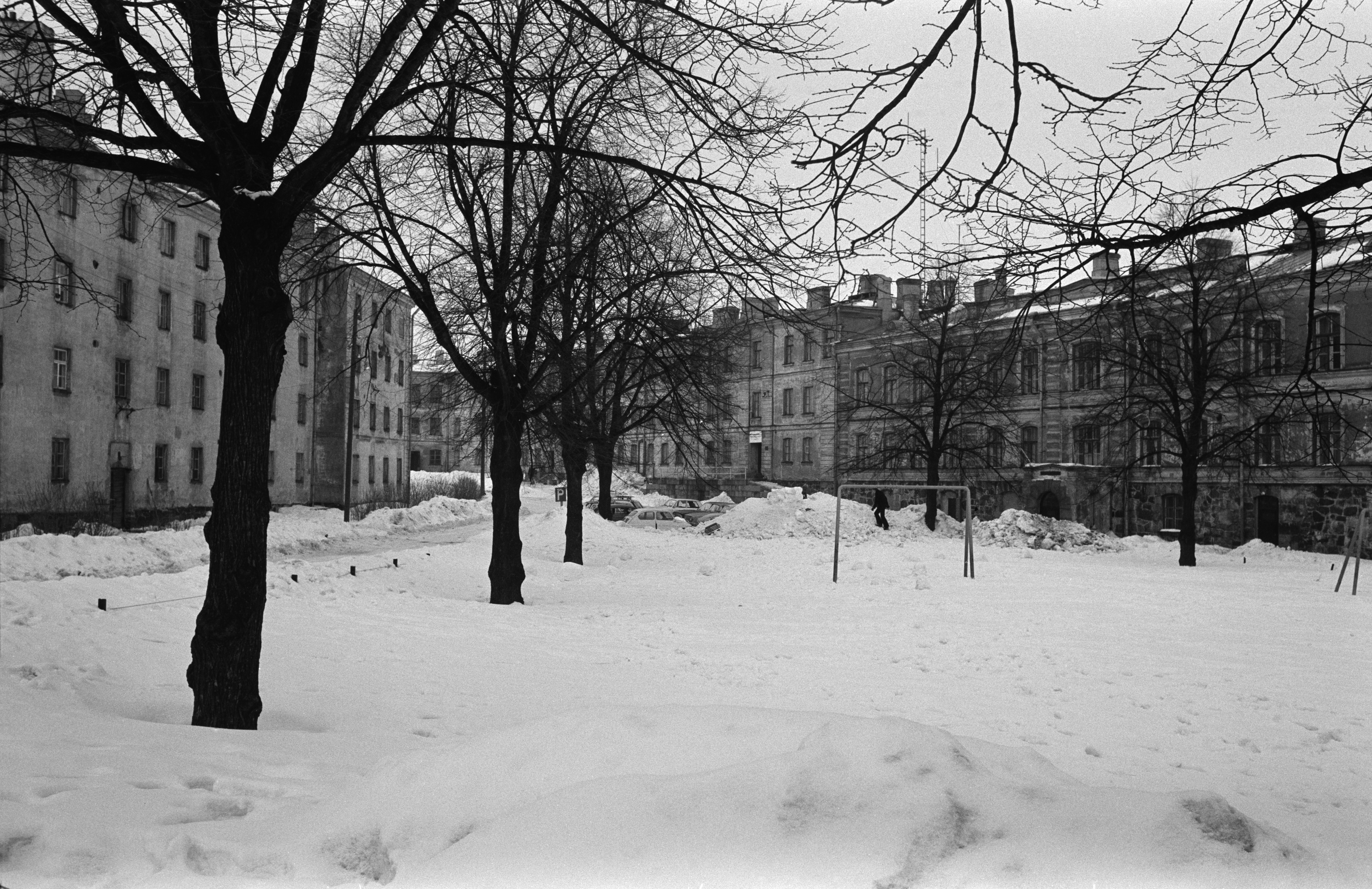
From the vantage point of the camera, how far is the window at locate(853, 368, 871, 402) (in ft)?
173

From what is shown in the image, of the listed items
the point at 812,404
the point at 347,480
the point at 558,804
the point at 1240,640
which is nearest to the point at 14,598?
the point at 558,804

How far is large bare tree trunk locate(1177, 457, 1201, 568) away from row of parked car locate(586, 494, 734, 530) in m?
19.9

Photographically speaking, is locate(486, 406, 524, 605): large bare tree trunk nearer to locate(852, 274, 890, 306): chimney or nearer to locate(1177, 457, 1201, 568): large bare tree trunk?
locate(852, 274, 890, 306): chimney

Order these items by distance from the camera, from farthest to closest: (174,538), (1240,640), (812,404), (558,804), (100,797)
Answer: (812,404) < (174,538) < (1240,640) < (100,797) < (558,804)

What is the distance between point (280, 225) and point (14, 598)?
7.24 meters

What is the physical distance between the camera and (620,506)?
52.7 meters

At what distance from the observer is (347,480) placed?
1533 inches

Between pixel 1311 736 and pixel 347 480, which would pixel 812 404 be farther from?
pixel 1311 736

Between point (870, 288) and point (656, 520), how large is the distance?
1385 inches

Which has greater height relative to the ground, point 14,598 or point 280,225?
point 280,225

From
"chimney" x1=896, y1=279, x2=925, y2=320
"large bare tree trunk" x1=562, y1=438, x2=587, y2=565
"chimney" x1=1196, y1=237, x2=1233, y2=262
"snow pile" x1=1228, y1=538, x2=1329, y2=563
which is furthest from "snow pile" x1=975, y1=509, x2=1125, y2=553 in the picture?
"chimney" x1=1196, y1=237, x2=1233, y2=262

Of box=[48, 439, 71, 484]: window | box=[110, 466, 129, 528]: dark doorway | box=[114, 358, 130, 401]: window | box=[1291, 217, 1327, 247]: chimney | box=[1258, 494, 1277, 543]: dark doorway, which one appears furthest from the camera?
box=[1258, 494, 1277, 543]: dark doorway

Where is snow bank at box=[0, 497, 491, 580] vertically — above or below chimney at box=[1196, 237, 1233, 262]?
below

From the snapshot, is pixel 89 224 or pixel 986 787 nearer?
pixel 986 787
